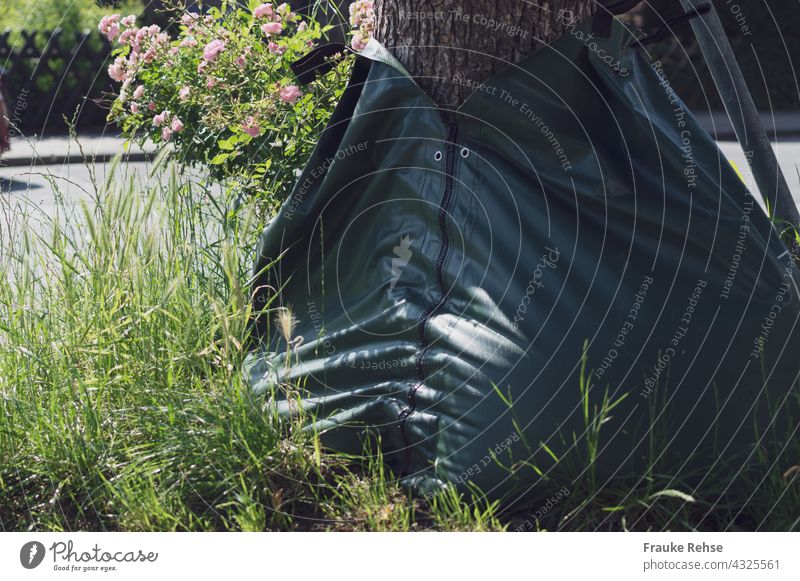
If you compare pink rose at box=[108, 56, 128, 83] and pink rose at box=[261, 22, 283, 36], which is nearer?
pink rose at box=[261, 22, 283, 36]

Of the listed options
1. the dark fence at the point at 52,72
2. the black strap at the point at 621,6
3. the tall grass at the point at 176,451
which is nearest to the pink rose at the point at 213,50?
the tall grass at the point at 176,451

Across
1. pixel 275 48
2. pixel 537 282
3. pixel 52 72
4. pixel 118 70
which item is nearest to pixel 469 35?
pixel 537 282

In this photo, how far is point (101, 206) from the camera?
3.03 m

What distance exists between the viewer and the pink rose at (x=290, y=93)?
350cm

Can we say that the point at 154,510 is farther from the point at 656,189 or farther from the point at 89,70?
the point at 89,70

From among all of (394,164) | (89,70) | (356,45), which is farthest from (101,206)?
(89,70)

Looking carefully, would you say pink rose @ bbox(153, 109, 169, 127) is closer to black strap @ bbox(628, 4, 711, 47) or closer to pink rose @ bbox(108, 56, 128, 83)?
pink rose @ bbox(108, 56, 128, 83)

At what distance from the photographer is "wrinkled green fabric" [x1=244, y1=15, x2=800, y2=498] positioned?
2.51 meters

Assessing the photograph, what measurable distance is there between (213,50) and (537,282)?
1.65 meters

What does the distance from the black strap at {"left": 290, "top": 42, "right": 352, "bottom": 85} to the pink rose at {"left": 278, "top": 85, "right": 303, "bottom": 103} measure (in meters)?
0.04

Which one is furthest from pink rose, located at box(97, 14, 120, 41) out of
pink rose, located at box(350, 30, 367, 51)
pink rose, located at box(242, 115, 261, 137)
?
pink rose, located at box(350, 30, 367, 51)

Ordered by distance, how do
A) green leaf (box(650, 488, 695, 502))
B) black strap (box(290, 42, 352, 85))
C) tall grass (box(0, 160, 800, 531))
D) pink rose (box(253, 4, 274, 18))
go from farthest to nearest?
pink rose (box(253, 4, 274, 18))
black strap (box(290, 42, 352, 85))
tall grass (box(0, 160, 800, 531))
green leaf (box(650, 488, 695, 502))

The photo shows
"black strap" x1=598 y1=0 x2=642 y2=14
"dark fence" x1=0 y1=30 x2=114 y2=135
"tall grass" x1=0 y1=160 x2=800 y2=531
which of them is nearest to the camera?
"tall grass" x1=0 y1=160 x2=800 y2=531

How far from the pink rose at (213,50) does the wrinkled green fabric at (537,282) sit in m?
0.84
